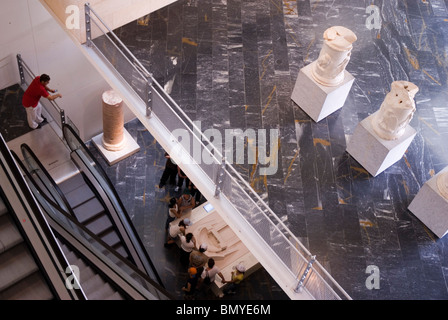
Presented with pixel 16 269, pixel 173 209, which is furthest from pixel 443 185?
pixel 16 269

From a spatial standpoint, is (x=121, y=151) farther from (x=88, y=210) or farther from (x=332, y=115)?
(x=332, y=115)

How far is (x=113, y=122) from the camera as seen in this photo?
1714cm

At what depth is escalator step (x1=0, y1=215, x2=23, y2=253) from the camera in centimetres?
967

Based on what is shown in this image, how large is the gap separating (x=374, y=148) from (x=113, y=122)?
7843mm

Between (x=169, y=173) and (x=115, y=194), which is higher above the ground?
(x=115, y=194)

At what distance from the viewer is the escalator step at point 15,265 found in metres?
9.60

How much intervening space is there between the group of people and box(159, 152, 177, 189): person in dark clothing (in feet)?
2.73

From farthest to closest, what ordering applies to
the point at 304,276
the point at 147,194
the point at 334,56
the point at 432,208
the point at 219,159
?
the point at 147,194
the point at 334,56
the point at 219,159
the point at 432,208
the point at 304,276

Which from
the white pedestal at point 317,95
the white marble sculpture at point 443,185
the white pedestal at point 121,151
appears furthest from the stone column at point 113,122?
the white marble sculpture at point 443,185

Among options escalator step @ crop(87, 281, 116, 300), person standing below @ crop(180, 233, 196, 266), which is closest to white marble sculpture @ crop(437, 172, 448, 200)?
person standing below @ crop(180, 233, 196, 266)

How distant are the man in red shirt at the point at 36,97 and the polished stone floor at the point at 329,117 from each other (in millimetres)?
718

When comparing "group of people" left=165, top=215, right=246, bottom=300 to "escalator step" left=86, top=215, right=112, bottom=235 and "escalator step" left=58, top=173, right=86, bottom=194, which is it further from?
"escalator step" left=58, top=173, right=86, bottom=194
